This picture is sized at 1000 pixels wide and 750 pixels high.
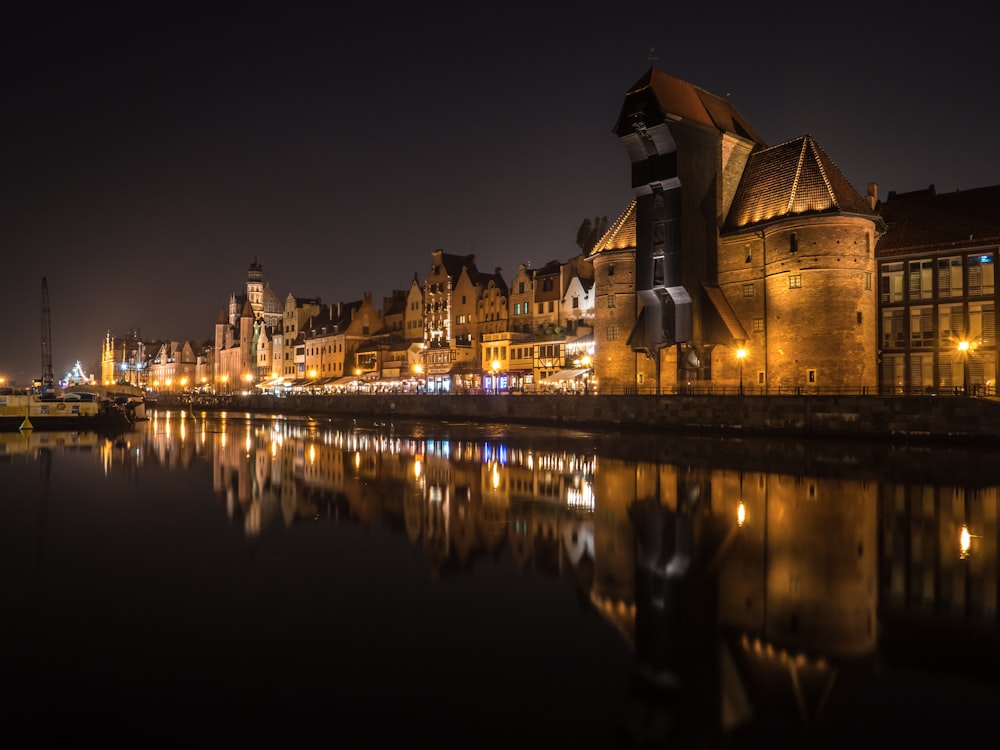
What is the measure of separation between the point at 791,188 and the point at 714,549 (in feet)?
113

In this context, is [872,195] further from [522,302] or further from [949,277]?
[522,302]

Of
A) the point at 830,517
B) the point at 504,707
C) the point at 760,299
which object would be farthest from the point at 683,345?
the point at 504,707

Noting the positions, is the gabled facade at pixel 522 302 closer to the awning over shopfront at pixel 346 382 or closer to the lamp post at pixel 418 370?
the lamp post at pixel 418 370

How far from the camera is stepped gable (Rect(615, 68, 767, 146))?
41.6 metres

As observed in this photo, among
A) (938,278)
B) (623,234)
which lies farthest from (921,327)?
(623,234)

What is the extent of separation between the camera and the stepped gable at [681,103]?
136 ft

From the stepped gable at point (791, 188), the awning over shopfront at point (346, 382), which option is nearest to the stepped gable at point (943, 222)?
the stepped gable at point (791, 188)

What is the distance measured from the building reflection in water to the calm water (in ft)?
0.16

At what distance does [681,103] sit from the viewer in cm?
4250

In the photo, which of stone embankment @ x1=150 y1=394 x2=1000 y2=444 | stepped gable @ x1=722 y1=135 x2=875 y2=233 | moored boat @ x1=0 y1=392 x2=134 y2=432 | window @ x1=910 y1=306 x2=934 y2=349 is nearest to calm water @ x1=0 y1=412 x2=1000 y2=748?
stone embankment @ x1=150 y1=394 x2=1000 y2=444

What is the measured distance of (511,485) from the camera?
18922 millimetres

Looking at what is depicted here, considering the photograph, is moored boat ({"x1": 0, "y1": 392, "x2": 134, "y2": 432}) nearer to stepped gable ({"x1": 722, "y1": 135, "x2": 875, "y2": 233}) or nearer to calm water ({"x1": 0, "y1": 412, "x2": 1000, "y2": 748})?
calm water ({"x1": 0, "y1": 412, "x2": 1000, "y2": 748})

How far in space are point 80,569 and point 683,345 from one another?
1453 inches

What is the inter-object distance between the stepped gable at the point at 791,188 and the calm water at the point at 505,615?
24859 millimetres
